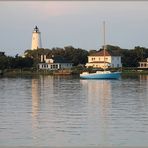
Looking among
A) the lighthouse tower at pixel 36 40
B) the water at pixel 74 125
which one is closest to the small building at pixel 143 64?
the lighthouse tower at pixel 36 40

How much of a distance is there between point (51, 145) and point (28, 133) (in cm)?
206

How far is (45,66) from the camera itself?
330 ft

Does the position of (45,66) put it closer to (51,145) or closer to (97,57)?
(97,57)

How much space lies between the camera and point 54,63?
329ft

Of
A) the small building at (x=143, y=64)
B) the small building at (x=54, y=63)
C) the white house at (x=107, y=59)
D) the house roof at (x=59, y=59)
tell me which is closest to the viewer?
the small building at (x=143, y=64)

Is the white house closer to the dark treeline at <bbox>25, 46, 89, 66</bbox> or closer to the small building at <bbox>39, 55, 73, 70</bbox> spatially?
the dark treeline at <bbox>25, 46, 89, 66</bbox>

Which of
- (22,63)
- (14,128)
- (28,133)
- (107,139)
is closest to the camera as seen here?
(107,139)

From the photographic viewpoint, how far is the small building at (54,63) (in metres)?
99.9

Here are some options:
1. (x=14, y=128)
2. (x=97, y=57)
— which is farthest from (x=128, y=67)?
(x=14, y=128)

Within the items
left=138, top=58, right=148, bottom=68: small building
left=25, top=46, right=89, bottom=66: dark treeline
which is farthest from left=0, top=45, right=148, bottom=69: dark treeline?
left=138, top=58, right=148, bottom=68: small building

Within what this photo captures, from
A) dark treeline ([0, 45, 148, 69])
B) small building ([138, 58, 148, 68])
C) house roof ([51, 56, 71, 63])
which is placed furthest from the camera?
house roof ([51, 56, 71, 63])

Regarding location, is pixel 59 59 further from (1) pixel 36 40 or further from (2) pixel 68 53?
(1) pixel 36 40

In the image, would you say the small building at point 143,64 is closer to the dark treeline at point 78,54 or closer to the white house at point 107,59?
the dark treeline at point 78,54

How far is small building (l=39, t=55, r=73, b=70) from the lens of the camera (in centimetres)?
9994
